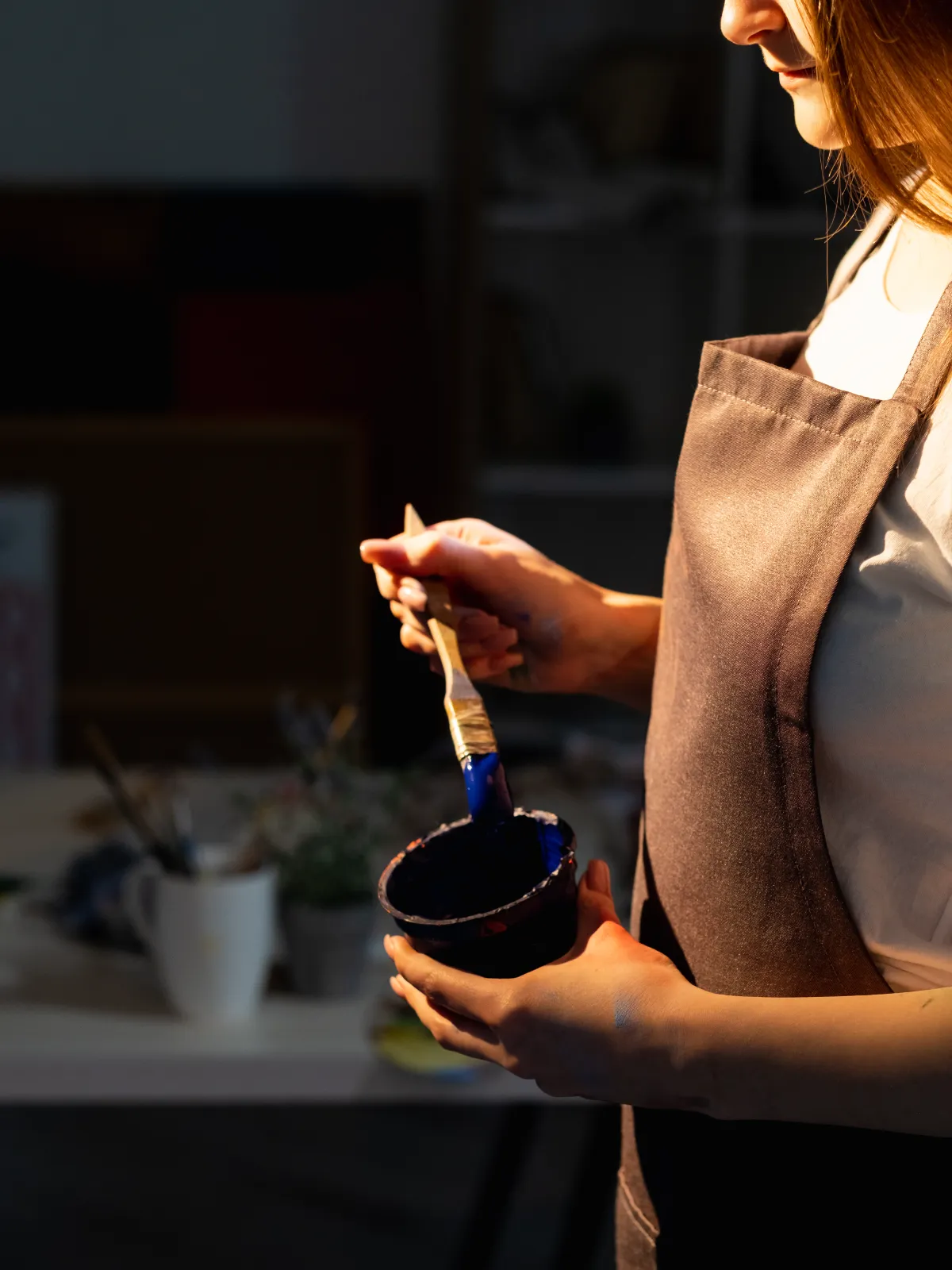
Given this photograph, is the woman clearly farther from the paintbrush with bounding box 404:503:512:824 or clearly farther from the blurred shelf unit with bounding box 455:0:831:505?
the blurred shelf unit with bounding box 455:0:831:505

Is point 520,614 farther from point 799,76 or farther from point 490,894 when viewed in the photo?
point 799,76

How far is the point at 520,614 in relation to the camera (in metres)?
0.96

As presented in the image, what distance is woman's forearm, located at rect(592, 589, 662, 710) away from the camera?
3.16 feet

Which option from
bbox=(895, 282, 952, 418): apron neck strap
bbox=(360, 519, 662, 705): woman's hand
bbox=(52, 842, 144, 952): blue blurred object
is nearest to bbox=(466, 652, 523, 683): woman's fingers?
bbox=(360, 519, 662, 705): woman's hand

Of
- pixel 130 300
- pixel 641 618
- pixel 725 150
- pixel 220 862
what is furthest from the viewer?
pixel 130 300

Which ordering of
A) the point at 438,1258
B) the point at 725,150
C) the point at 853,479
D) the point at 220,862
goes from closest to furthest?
the point at 853,479 → the point at 220,862 → the point at 438,1258 → the point at 725,150

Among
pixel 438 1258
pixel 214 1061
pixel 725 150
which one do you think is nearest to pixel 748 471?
pixel 214 1061

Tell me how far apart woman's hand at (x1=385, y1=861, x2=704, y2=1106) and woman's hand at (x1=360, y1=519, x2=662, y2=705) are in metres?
0.30

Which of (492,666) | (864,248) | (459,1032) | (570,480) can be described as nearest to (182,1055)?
(492,666)

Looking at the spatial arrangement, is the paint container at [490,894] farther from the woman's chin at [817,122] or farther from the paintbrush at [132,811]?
the paintbrush at [132,811]

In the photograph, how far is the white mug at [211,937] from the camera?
1.35 meters

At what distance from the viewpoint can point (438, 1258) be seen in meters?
2.10

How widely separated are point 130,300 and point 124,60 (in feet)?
2.26

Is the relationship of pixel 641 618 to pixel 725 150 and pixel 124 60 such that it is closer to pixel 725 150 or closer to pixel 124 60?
pixel 725 150
